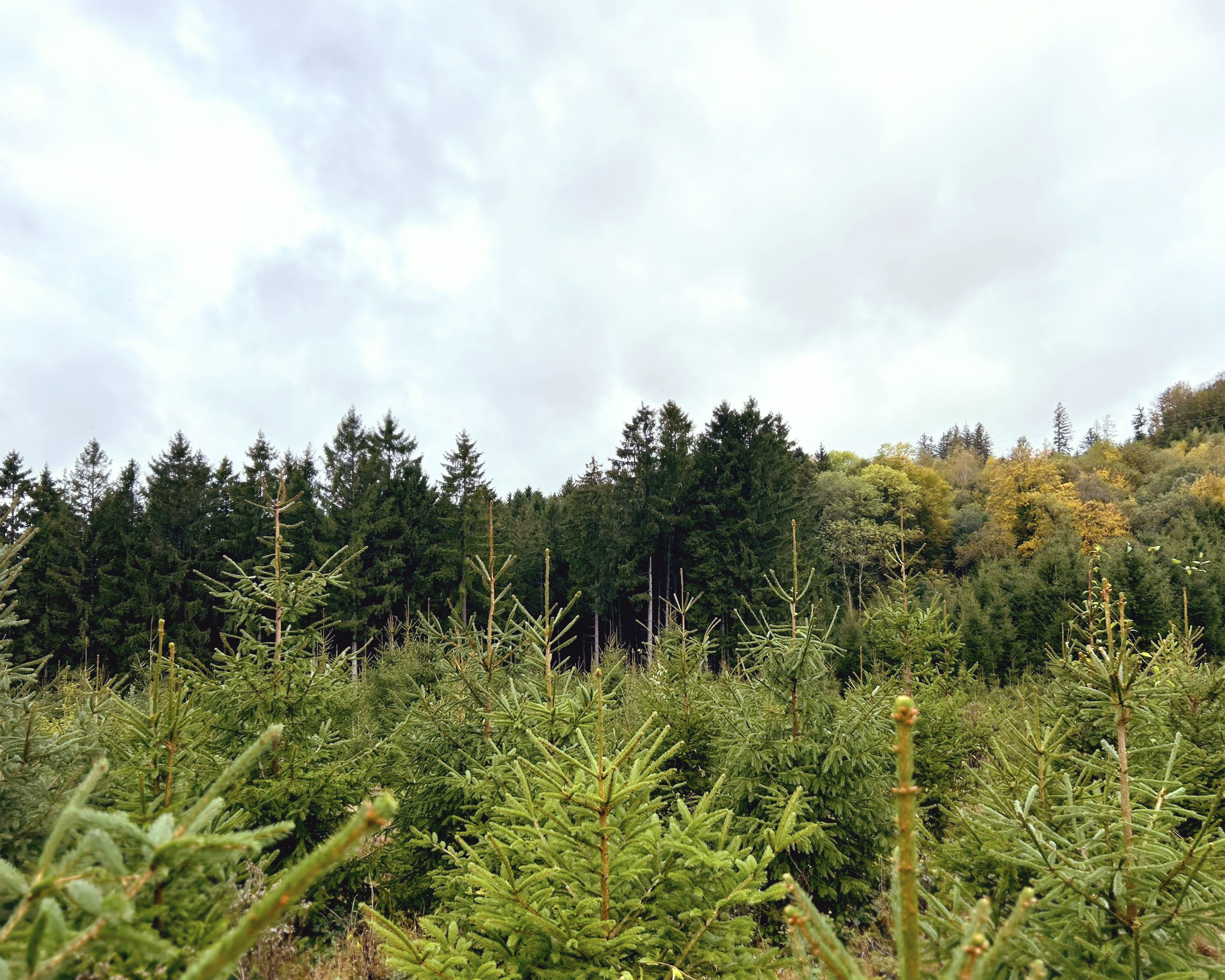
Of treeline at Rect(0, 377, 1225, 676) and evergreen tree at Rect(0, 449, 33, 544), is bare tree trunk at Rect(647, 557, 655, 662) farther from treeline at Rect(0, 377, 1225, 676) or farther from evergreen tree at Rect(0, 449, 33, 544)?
evergreen tree at Rect(0, 449, 33, 544)

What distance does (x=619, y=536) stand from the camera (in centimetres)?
2902

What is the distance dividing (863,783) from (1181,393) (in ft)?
250

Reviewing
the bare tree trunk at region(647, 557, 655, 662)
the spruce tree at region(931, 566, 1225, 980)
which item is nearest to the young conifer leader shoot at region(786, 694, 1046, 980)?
the spruce tree at region(931, 566, 1225, 980)

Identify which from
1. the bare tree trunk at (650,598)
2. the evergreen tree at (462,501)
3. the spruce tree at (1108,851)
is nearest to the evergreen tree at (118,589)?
the evergreen tree at (462,501)

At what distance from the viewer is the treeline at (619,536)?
25688mm

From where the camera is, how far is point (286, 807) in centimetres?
511

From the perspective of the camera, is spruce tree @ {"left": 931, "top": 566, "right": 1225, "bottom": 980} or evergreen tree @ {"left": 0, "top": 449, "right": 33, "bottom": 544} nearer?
spruce tree @ {"left": 931, "top": 566, "right": 1225, "bottom": 980}

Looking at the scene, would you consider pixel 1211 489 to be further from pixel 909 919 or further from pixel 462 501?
pixel 909 919

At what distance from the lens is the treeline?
25.7 meters

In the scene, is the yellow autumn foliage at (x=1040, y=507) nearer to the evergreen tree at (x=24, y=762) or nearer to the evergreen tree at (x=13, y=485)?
the evergreen tree at (x=24, y=762)

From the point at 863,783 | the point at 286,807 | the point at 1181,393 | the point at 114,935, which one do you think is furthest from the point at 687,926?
the point at 1181,393

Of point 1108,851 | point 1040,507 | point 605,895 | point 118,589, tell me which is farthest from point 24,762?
point 1040,507

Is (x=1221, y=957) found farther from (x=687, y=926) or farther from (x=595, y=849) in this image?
(x=595, y=849)

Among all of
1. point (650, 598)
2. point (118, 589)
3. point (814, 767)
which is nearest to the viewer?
point (814, 767)
